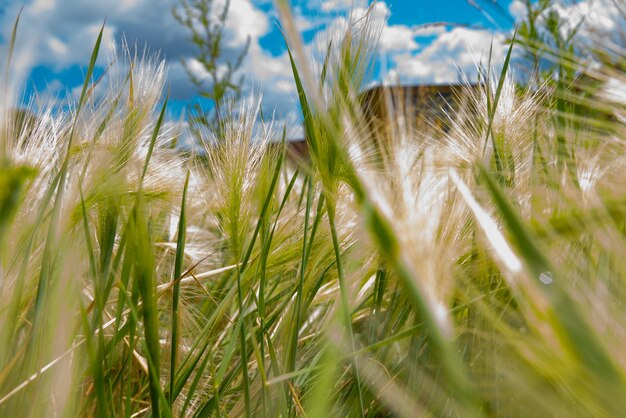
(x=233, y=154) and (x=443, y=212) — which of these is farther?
(x=233, y=154)

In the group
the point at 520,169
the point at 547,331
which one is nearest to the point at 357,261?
the point at 520,169

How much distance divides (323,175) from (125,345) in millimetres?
341

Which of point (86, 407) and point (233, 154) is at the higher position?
point (233, 154)

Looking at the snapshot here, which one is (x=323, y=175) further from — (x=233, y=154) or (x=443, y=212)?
(x=233, y=154)

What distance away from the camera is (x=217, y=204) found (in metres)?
0.61

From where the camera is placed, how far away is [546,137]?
2.43 feet

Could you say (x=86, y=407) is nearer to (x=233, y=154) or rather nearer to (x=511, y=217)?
(x=233, y=154)

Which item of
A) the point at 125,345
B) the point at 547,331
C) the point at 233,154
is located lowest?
the point at 547,331

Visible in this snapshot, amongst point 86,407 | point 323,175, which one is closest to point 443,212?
point 323,175

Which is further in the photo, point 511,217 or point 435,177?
point 435,177

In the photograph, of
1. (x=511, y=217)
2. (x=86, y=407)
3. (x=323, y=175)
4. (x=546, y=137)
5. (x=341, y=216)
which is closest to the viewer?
(x=511, y=217)

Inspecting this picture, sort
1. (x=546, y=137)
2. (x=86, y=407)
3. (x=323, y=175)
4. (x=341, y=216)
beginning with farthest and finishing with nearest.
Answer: (x=546, y=137), (x=341, y=216), (x=86, y=407), (x=323, y=175)

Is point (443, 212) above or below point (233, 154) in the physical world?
below

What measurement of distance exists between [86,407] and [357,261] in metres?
0.25
